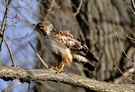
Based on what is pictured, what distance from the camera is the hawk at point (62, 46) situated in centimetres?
579

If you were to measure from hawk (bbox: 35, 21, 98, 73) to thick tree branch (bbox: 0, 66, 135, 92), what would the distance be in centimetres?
45

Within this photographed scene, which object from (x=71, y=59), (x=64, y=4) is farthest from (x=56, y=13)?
(x=71, y=59)

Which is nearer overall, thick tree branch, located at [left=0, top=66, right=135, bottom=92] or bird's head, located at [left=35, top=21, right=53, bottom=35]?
thick tree branch, located at [left=0, top=66, right=135, bottom=92]

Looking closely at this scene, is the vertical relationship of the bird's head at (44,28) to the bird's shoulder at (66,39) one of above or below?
above

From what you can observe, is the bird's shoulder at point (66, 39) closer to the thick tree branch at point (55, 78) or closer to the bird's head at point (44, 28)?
the bird's head at point (44, 28)

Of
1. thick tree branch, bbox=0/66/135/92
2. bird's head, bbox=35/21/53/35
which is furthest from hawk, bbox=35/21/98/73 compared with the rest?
thick tree branch, bbox=0/66/135/92

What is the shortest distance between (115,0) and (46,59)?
83.8 inches

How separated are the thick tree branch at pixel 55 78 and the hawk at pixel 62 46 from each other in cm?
45

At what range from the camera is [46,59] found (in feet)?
35.7

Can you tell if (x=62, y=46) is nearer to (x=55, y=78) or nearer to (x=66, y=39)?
(x=66, y=39)

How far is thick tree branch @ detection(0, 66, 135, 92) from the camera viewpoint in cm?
496

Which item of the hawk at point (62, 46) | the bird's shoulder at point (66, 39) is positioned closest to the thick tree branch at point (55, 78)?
the hawk at point (62, 46)

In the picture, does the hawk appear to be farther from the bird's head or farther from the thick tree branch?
the thick tree branch

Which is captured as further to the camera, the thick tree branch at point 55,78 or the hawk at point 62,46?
the hawk at point 62,46
